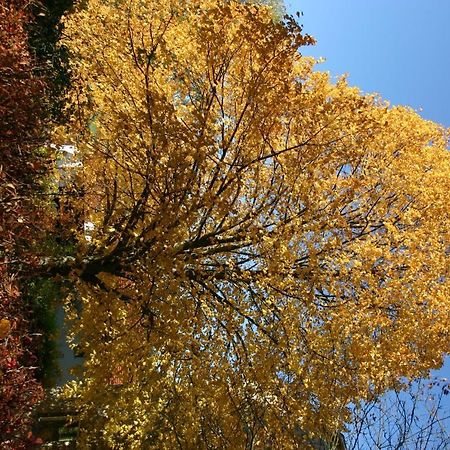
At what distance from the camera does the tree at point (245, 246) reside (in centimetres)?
571

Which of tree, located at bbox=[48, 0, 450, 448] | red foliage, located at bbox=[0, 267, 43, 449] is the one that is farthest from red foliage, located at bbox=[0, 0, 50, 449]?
tree, located at bbox=[48, 0, 450, 448]

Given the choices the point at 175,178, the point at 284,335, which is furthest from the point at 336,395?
the point at 175,178

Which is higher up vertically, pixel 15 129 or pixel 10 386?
pixel 15 129

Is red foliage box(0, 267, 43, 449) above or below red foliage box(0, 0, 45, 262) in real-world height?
below

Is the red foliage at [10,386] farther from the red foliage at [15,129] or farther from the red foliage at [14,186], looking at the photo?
the red foliage at [15,129]

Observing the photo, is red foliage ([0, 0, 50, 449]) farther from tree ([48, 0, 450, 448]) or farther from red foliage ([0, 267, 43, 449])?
tree ([48, 0, 450, 448])

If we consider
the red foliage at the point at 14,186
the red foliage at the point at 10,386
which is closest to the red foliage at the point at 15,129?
the red foliage at the point at 14,186

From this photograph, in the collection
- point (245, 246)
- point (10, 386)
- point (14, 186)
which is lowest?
point (10, 386)

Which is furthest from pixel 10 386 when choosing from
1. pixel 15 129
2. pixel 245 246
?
pixel 245 246

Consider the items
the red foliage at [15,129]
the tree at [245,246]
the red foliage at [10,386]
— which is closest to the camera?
the red foliage at [10,386]

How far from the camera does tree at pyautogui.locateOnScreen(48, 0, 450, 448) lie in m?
5.71

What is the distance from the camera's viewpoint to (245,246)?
6.68 m

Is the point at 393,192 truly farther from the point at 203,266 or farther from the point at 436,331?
the point at 203,266

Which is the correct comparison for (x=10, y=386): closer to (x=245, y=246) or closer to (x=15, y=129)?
(x=15, y=129)
